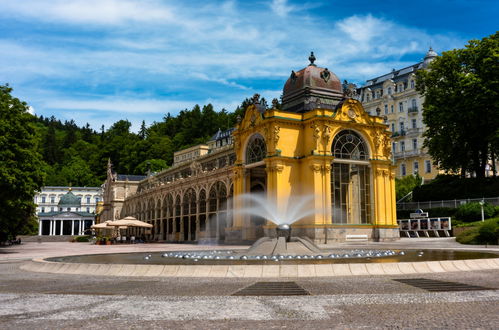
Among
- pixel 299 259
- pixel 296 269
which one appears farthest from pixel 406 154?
pixel 296 269

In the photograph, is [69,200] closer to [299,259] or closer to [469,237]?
[469,237]

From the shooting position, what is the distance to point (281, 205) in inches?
1666

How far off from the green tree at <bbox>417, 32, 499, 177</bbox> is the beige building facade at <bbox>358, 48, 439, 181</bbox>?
70.1 feet

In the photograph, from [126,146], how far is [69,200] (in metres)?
22.2

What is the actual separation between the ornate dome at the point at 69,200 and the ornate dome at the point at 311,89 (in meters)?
103

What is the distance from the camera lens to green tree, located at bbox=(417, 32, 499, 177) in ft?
156

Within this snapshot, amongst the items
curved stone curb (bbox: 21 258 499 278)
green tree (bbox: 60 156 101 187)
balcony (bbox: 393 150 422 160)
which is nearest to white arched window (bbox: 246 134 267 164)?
curved stone curb (bbox: 21 258 499 278)

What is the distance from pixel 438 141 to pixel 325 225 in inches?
733

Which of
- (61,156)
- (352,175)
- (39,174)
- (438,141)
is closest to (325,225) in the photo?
(352,175)

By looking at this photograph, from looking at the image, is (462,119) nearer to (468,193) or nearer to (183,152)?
(468,193)

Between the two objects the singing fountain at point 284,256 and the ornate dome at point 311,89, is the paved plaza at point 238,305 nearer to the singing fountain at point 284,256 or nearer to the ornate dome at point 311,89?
the singing fountain at point 284,256

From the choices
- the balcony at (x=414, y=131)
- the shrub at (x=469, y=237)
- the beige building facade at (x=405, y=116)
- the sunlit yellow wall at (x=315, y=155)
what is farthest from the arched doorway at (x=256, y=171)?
the balcony at (x=414, y=131)

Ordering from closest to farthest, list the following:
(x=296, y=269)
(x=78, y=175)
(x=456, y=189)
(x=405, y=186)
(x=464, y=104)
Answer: (x=296, y=269) → (x=464, y=104) → (x=456, y=189) → (x=405, y=186) → (x=78, y=175)

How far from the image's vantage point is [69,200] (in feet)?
443
